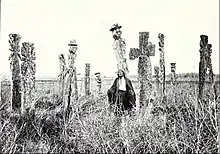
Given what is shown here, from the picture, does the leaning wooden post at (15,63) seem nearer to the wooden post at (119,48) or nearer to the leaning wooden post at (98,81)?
the wooden post at (119,48)

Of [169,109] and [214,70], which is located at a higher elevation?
[214,70]

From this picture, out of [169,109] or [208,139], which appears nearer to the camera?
[208,139]

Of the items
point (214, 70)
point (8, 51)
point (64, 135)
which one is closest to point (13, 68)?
point (8, 51)

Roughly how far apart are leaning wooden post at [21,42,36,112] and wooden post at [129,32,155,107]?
186cm

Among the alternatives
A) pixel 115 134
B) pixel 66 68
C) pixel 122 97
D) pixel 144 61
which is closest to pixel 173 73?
pixel 144 61

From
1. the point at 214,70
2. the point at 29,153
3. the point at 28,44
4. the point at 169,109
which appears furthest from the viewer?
the point at 28,44

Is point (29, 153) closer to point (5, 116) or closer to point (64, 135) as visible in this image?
point (64, 135)

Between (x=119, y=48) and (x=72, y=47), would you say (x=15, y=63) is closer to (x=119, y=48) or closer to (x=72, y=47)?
(x=72, y=47)

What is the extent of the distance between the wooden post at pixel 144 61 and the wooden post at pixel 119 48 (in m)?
0.99

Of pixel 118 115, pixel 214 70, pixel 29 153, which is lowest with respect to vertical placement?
pixel 29 153

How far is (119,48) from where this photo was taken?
5430 mm

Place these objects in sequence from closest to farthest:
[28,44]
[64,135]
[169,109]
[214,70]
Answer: [64,135] → [169,109] → [214,70] → [28,44]

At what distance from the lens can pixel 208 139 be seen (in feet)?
14.5

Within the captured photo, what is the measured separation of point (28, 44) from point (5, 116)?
4.83 feet
